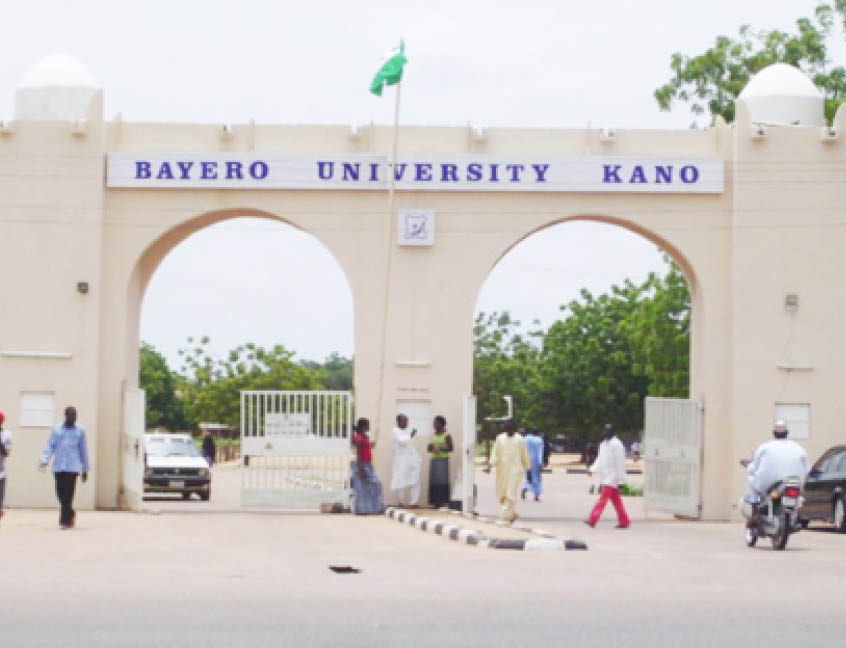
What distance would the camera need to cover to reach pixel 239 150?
28.9 metres

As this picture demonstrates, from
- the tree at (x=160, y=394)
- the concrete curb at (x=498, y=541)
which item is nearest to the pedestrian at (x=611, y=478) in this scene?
the concrete curb at (x=498, y=541)

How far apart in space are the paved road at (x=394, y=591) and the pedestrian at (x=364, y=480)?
4.41m

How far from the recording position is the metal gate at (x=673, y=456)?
28.8 m

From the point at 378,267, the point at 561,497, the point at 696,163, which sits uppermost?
the point at 696,163

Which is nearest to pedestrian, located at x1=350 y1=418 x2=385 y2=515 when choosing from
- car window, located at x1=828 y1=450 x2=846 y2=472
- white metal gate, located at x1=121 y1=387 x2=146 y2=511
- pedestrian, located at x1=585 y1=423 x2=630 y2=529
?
white metal gate, located at x1=121 y1=387 x2=146 y2=511

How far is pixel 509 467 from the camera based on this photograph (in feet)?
85.1

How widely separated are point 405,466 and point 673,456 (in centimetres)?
462

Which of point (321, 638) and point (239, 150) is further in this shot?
point (239, 150)

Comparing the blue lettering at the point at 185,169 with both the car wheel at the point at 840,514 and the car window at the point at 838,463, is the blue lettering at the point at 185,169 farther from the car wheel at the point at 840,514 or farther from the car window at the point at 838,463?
the car wheel at the point at 840,514

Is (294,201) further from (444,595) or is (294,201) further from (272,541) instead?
(444,595)

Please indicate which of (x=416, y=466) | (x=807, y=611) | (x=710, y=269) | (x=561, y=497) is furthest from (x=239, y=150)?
(x=807, y=611)

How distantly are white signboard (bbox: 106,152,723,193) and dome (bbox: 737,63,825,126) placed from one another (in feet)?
4.20

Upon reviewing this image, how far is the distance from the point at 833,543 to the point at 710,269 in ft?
23.6

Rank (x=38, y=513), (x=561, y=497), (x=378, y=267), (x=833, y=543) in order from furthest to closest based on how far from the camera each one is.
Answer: (x=561, y=497), (x=378, y=267), (x=38, y=513), (x=833, y=543)
